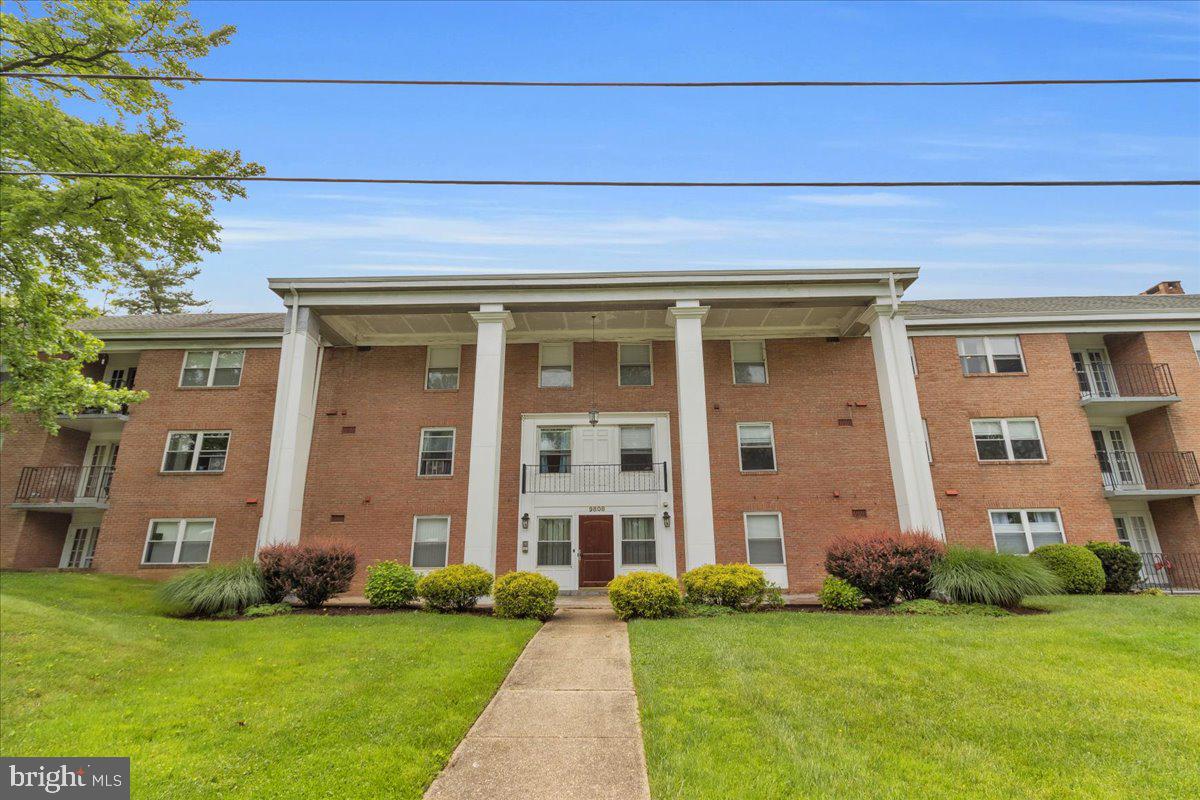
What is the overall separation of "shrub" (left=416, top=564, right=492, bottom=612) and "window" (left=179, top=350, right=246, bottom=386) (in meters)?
11.1

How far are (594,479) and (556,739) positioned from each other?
1212cm

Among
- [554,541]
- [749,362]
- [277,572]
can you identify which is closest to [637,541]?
[554,541]

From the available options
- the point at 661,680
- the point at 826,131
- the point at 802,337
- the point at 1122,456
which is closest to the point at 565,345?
the point at 802,337

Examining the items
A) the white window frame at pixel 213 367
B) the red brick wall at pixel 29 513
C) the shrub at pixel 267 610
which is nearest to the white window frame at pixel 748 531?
the shrub at pixel 267 610

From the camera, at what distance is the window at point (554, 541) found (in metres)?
16.9

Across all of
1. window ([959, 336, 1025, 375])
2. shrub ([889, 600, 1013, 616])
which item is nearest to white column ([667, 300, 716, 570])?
shrub ([889, 600, 1013, 616])

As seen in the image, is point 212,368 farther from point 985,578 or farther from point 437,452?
point 985,578

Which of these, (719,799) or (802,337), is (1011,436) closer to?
(802,337)

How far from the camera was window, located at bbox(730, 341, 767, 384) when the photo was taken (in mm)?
18234

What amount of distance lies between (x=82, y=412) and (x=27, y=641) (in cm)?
1376

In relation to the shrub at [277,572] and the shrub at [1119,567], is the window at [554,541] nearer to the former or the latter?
the shrub at [277,572]

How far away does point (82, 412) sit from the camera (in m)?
17.9

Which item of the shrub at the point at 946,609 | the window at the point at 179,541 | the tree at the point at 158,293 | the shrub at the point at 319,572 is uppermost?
the tree at the point at 158,293

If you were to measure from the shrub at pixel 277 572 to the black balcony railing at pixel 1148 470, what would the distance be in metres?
23.3
